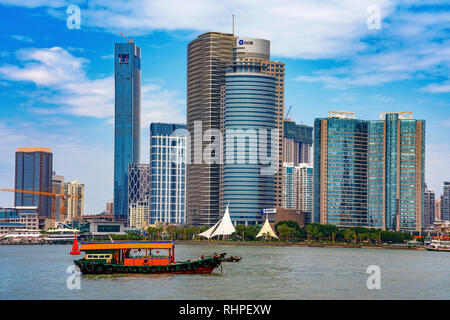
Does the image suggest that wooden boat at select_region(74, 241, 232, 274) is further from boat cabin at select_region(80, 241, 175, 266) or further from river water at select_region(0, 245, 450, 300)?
river water at select_region(0, 245, 450, 300)

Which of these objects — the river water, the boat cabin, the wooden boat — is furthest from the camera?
the boat cabin

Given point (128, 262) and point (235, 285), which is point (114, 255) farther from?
point (235, 285)

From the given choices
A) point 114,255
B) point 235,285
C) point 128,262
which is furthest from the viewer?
point 114,255

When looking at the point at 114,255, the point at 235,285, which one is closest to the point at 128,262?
the point at 114,255

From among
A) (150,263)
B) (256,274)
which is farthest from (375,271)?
(150,263)

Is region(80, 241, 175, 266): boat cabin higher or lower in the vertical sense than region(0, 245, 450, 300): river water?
higher

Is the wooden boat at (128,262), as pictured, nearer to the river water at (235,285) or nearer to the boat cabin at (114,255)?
the boat cabin at (114,255)

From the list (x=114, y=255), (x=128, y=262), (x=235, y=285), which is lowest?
(x=235, y=285)

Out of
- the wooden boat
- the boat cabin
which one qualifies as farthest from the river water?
the boat cabin
